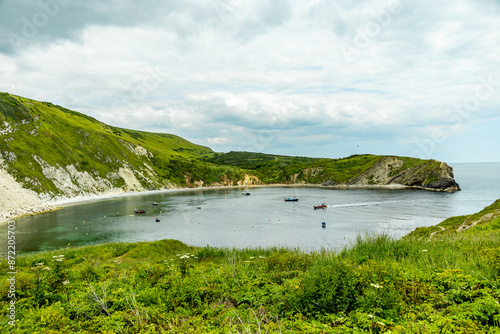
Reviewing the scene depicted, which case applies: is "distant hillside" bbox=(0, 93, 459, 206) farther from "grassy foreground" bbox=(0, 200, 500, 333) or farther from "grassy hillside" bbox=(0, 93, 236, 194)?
"grassy foreground" bbox=(0, 200, 500, 333)

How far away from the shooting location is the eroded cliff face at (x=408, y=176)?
140500 millimetres

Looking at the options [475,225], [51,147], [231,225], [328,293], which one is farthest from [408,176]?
[51,147]

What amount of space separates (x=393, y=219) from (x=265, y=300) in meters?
73.5

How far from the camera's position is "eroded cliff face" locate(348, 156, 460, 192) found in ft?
461

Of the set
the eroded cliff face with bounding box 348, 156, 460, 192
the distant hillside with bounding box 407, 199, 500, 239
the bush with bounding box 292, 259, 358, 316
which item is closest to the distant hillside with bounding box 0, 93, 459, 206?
the eroded cliff face with bounding box 348, 156, 460, 192

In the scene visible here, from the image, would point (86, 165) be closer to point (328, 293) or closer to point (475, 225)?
point (475, 225)

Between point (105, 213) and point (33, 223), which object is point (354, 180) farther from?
point (33, 223)

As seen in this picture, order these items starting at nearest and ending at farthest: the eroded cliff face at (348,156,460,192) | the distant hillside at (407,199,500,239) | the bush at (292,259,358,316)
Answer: the bush at (292,259,358,316) < the distant hillside at (407,199,500,239) < the eroded cliff face at (348,156,460,192)

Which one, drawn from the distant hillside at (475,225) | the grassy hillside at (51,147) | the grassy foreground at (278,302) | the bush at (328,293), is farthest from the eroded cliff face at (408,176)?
the bush at (328,293)

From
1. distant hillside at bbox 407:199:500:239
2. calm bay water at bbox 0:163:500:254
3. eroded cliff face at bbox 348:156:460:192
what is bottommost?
calm bay water at bbox 0:163:500:254

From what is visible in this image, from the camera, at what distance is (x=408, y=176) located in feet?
527

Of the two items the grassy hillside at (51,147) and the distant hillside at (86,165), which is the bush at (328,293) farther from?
the grassy hillside at (51,147)

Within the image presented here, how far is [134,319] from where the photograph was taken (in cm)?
753

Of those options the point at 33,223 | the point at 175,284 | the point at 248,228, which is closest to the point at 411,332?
the point at 175,284
